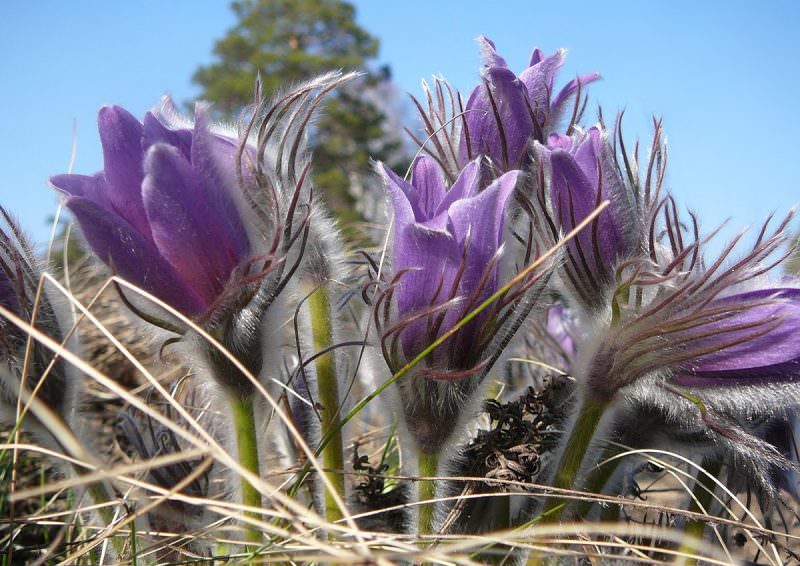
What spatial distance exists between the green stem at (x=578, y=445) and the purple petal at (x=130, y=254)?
434 millimetres

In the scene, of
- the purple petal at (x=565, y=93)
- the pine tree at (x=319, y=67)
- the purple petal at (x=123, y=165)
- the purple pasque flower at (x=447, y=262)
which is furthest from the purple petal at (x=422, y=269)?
the pine tree at (x=319, y=67)

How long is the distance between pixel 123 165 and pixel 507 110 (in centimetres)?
46

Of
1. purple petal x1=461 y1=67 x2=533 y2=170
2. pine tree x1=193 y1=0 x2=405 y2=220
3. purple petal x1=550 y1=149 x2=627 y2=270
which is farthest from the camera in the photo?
pine tree x1=193 y1=0 x2=405 y2=220

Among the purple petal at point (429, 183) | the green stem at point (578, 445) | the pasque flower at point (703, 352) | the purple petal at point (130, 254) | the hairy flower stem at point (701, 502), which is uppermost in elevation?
the purple petal at point (429, 183)

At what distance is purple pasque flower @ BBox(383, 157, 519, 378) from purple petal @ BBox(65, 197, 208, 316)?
213 mm

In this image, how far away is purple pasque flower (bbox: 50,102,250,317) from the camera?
2.31 ft

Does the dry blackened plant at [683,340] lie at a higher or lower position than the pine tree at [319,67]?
lower

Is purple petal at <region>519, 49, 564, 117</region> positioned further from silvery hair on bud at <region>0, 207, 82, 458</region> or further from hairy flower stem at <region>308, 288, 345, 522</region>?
silvery hair on bud at <region>0, 207, 82, 458</region>

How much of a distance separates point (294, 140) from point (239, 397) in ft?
0.99

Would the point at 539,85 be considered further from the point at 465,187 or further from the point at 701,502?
the point at 701,502

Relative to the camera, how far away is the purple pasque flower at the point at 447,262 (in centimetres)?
74

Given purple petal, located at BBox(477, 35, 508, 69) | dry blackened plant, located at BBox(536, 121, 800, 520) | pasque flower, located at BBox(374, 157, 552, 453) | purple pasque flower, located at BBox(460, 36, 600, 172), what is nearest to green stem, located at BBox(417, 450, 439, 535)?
pasque flower, located at BBox(374, 157, 552, 453)

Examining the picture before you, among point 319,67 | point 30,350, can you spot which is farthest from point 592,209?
point 319,67

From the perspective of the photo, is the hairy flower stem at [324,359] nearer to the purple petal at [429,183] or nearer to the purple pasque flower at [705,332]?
the purple petal at [429,183]
